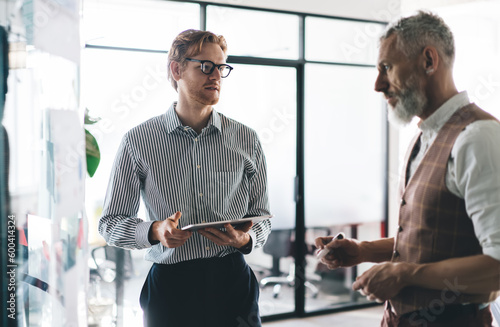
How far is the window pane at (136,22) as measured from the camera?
3.66m

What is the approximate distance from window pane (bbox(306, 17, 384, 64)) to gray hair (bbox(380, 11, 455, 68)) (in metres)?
3.30

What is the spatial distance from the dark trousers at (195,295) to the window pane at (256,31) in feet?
8.77

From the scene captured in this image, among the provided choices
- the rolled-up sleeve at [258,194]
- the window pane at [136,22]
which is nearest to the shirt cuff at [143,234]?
the rolled-up sleeve at [258,194]

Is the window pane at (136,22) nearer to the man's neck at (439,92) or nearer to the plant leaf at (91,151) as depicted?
the plant leaf at (91,151)

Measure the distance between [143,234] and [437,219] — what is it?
39.1 inches

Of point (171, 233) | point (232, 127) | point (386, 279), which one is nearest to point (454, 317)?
point (386, 279)

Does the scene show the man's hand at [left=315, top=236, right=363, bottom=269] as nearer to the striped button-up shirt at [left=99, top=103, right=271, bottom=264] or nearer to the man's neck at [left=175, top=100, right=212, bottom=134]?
the striped button-up shirt at [left=99, top=103, right=271, bottom=264]

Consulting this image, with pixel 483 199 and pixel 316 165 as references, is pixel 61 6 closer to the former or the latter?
pixel 483 199

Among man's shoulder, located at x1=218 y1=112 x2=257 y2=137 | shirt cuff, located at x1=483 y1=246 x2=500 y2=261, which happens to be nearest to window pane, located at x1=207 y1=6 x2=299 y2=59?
man's shoulder, located at x1=218 y1=112 x2=257 y2=137

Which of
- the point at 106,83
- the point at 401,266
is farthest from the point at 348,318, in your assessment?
the point at 401,266

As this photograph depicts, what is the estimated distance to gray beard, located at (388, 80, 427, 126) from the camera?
1370 millimetres

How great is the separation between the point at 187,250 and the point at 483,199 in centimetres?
103

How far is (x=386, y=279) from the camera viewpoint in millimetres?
1276

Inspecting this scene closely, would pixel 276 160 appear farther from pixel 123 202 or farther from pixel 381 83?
pixel 381 83
